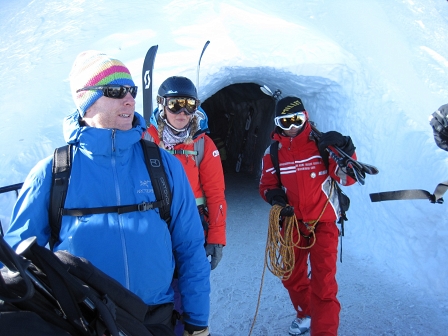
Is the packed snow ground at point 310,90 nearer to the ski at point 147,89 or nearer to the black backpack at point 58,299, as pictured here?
the ski at point 147,89

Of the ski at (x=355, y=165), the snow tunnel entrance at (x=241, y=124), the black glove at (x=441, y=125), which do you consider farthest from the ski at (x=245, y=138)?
the black glove at (x=441, y=125)

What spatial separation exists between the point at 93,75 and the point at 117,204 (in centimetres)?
63

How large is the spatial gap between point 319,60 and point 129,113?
479 cm

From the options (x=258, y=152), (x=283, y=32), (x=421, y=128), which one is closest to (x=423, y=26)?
(x=283, y=32)

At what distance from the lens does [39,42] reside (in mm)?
6617

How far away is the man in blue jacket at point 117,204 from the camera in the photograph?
1569mm

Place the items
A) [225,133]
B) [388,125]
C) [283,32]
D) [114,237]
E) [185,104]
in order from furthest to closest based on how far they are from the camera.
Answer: [225,133] → [283,32] → [388,125] → [185,104] → [114,237]

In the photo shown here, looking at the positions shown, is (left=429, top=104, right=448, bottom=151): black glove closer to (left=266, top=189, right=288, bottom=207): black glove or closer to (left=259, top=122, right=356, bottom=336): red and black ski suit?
(left=259, top=122, right=356, bottom=336): red and black ski suit

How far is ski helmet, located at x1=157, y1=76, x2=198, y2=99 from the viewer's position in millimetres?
2918

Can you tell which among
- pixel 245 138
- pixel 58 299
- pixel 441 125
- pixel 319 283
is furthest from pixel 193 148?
pixel 245 138

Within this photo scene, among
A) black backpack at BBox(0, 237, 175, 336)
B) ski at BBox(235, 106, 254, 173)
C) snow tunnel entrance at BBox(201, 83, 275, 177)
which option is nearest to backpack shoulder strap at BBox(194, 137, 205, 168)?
black backpack at BBox(0, 237, 175, 336)

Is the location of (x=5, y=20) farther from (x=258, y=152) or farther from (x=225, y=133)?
(x=225, y=133)

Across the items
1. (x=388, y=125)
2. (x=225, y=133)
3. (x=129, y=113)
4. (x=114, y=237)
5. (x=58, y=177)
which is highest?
(x=129, y=113)

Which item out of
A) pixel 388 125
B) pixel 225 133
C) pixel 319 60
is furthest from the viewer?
pixel 225 133
